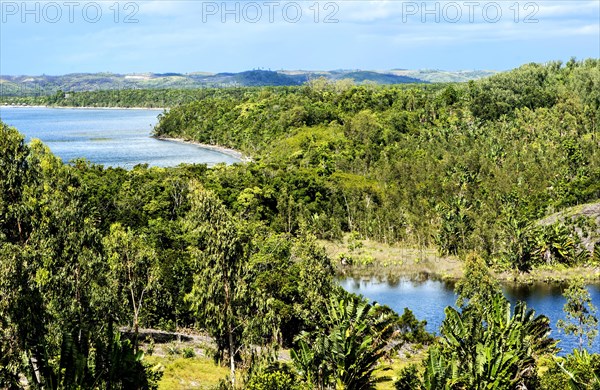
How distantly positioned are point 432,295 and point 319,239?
24.4 m

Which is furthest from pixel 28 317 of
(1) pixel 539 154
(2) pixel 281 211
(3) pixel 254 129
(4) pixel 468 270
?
(3) pixel 254 129

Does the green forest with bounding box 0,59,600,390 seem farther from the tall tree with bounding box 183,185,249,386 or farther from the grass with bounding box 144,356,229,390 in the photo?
the grass with bounding box 144,356,229,390

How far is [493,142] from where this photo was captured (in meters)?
129

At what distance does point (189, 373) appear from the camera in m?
41.4

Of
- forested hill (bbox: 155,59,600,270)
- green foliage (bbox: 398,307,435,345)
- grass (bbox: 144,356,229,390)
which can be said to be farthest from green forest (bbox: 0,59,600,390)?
grass (bbox: 144,356,229,390)

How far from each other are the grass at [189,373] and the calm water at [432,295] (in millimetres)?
28664

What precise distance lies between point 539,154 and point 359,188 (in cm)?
3446

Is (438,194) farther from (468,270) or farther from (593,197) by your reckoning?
(468,270)

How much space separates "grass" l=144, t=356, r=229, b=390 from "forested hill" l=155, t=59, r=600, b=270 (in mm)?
50464

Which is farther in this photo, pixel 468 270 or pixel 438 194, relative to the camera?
pixel 438 194

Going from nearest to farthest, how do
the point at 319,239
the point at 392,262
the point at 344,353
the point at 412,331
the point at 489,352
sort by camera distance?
the point at 489,352 → the point at 344,353 → the point at 412,331 → the point at 392,262 → the point at 319,239

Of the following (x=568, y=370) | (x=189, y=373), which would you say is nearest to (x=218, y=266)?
(x=189, y=373)

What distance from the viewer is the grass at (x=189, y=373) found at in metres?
39.2

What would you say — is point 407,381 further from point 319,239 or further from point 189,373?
point 319,239
